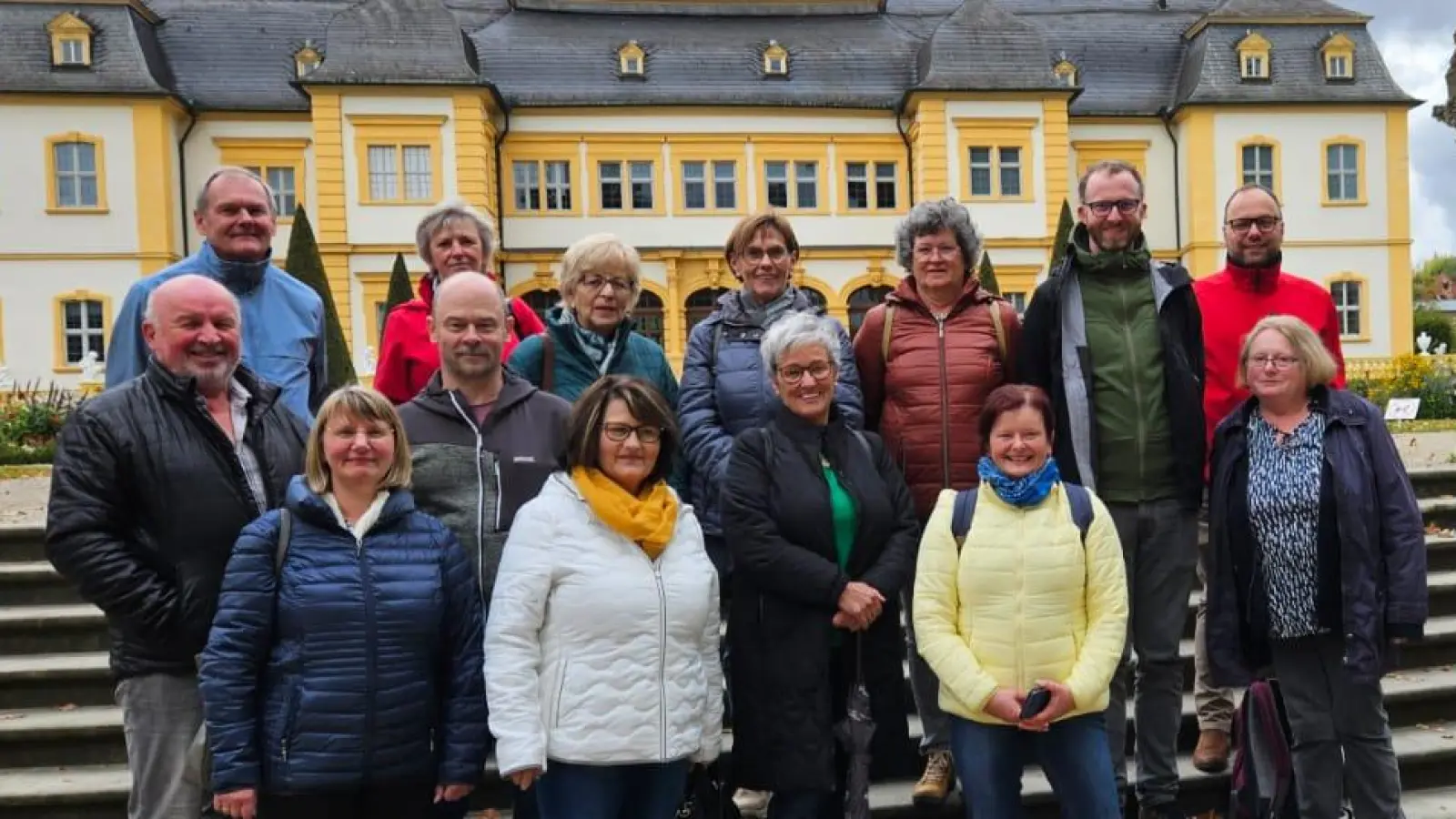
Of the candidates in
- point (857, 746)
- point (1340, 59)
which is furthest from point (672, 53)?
point (857, 746)

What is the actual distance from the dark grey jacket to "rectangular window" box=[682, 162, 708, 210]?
25.7 metres

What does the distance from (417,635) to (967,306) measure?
2246 millimetres

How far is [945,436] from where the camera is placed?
3902 mm

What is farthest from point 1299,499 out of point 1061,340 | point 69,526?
point 69,526

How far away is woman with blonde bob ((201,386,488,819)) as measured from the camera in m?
2.81

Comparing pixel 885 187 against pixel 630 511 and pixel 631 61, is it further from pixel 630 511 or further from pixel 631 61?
pixel 630 511

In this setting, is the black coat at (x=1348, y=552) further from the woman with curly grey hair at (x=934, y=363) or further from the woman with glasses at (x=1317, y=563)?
the woman with curly grey hair at (x=934, y=363)

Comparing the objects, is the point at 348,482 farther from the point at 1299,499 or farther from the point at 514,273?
the point at 514,273

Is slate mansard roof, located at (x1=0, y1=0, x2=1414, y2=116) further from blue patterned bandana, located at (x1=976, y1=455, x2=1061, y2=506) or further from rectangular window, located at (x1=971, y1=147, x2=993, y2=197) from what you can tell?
blue patterned bandana, located at (x1=976, y1=455, x2=1061, y2=506)

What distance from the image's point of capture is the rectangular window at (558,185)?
2839cm

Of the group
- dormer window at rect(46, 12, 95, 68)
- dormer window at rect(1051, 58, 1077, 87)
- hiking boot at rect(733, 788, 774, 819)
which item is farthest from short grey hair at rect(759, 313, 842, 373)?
dormer window at rect(1051, 58, 1077, 87)

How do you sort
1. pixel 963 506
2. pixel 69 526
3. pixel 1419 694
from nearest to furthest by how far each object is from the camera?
pixel 69 526, pixel 963 506, pixel 1419 694

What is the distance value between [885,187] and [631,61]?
738cm

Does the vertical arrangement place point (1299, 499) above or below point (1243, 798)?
above
